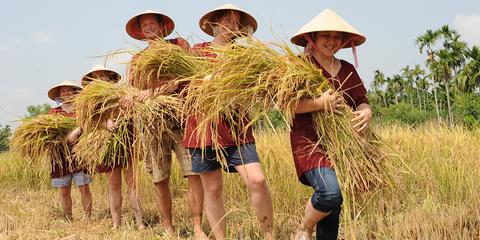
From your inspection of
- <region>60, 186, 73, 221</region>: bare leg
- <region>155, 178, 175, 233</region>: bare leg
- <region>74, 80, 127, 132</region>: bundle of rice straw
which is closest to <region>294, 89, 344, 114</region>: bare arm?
<region>74, 80, 127, 132</region>: bundle of rice straw

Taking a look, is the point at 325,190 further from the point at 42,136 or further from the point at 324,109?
the point at 42,136

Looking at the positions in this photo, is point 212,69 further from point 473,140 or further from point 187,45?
point 473,140

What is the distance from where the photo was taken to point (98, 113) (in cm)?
312

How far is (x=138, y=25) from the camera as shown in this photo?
3523 millimetres

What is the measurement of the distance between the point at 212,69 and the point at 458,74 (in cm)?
3821

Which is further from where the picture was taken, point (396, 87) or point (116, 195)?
point (396, 87)

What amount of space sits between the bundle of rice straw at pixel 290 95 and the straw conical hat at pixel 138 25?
1290mm

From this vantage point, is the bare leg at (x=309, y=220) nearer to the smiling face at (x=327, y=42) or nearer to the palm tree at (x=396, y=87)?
the smiling face at (x=327, y=42)

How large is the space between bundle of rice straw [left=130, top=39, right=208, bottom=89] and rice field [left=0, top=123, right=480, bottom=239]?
2.21ft

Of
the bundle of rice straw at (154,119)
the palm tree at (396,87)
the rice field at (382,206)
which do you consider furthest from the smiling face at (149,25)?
the palm tree at (396,87)

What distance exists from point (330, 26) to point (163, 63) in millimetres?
954

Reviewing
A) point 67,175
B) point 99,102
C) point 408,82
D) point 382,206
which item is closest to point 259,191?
point 382,206

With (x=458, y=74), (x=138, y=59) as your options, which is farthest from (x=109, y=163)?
(x=458, y=74)

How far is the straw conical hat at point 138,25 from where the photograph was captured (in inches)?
134
